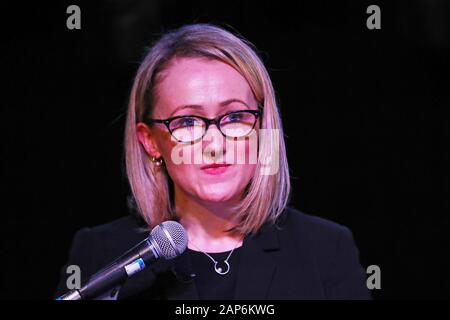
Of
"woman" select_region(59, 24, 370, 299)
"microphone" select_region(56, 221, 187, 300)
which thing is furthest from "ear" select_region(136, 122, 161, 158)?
"microphone" select_region(56, 221, 187, 300)

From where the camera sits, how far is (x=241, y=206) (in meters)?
1.84

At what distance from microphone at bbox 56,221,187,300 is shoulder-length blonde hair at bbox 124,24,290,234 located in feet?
1.55

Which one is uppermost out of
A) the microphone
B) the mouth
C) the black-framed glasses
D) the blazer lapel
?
the black-framed glasses

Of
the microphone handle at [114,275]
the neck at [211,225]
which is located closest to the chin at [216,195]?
the neck at [211,225]

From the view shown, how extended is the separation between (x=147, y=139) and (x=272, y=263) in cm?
62

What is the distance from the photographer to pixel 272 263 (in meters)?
→ 1.75

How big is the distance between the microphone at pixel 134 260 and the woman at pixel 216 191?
12.0 inches

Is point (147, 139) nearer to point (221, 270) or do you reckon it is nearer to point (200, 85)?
point (200, 85)

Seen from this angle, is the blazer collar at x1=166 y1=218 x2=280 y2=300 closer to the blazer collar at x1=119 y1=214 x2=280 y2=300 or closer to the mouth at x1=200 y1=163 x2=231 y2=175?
the blazer collar at x1=119 y1=214 x2=280 y2=300

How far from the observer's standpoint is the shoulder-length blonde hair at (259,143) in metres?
1.75

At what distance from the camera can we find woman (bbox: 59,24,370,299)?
1686mm

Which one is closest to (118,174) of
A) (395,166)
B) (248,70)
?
(248,70)

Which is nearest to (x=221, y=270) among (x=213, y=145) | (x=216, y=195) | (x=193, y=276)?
(x=193, y=276)
